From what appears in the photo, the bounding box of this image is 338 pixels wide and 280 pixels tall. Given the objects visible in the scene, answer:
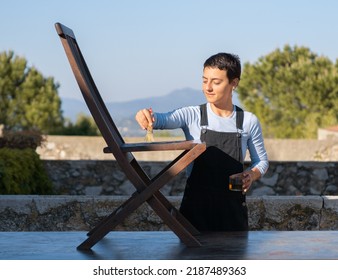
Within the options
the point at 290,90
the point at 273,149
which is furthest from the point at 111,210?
the point at 290,90

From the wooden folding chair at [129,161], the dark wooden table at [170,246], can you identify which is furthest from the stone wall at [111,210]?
the wooden folding chair at [129,161]

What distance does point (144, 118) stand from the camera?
14.1 ft

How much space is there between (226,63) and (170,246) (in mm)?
1018

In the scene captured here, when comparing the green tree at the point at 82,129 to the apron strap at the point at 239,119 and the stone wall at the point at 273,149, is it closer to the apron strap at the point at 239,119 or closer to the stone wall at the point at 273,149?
the stone wall at the point at 273,149

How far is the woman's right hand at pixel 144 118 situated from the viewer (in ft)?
14.0

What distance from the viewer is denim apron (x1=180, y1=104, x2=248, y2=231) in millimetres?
→ 4719

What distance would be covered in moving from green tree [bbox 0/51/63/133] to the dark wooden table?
1560 inches

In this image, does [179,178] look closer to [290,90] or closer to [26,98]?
[26,98]

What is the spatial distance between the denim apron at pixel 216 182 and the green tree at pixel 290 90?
38.8 m

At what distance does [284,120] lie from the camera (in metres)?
46.9

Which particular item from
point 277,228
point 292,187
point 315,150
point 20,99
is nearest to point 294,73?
point 20,99
